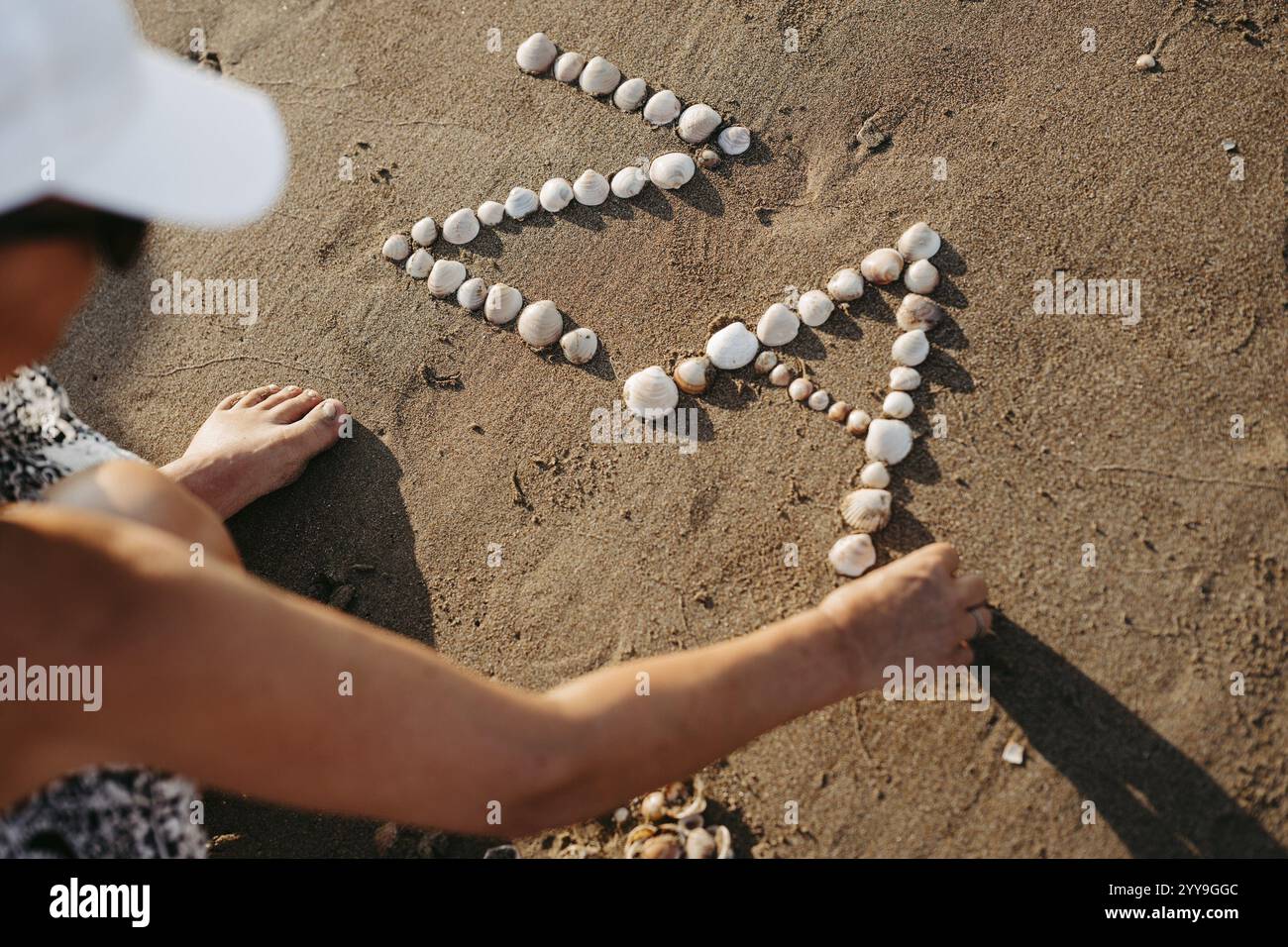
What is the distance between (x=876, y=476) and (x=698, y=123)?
1.26m

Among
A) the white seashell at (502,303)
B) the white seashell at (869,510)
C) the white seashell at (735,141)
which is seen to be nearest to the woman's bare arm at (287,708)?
the white seashell at (869,510)

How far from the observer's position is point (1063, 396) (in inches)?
94.2

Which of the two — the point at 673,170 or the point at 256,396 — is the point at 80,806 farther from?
the point at 673,170

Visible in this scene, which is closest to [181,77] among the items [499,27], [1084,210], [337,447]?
[337,447]

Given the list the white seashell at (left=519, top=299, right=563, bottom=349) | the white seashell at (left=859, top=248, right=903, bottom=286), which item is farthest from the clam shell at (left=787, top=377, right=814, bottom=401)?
the white seashell at (left=519, top=299, right=563, bottom=349)

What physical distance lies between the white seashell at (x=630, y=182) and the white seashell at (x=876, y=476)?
1.15 meters

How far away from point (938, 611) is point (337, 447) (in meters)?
1.80

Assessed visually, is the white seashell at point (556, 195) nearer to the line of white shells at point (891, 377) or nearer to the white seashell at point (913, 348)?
the line of white shells at point (891, 377)

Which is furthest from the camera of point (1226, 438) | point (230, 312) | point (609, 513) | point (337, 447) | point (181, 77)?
point (230, 312)

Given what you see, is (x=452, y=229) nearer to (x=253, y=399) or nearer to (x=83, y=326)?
(x=253, y=399)

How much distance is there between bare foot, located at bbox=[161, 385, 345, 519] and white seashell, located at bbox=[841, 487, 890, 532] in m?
1.55

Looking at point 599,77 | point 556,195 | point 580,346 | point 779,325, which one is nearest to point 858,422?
point 779,325

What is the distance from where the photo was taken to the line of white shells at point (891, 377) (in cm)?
235

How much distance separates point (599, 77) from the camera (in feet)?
9.53
